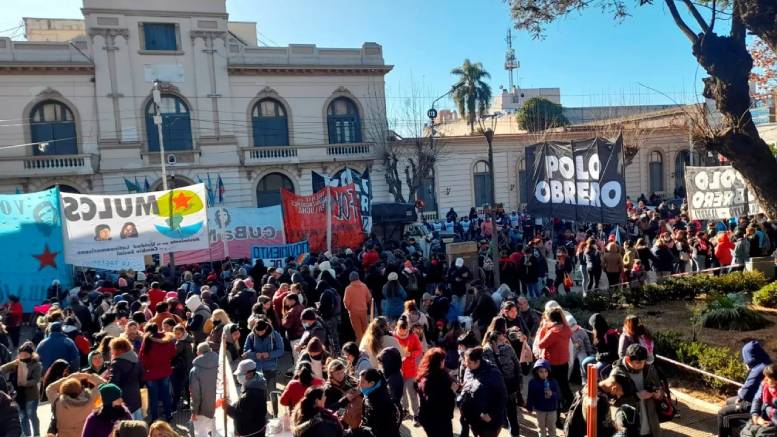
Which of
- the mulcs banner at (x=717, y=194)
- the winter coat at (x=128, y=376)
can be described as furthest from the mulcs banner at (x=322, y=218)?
the winter coat at (x=128, y=376)

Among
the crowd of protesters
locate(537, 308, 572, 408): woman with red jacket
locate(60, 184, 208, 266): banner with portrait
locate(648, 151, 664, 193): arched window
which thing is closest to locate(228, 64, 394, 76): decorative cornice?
locate(648, 151, 664, 193): arched window

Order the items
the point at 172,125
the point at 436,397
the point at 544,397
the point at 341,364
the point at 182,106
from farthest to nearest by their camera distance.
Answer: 1. the point at 182,106
2. the point at 172,125
3. the point at 544,397
4. the point at 436,397
5. the point at 341,364

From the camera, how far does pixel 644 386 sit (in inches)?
200

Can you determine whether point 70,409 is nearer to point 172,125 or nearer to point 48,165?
point 48,165

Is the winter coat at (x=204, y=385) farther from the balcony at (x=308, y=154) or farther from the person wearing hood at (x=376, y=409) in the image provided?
the balcony at (x=308, y=154)

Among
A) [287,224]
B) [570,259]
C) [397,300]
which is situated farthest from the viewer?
[287,224]

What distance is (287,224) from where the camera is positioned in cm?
1714

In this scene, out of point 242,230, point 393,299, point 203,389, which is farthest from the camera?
point 242,230

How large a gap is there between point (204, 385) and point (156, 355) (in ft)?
3.68

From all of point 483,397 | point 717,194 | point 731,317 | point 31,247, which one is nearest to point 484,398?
point 483,397

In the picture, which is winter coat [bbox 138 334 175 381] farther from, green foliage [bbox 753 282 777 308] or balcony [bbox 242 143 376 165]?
balcony [bbox 242 143 376 165]

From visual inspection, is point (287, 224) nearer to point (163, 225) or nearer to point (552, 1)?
point (163, 225)

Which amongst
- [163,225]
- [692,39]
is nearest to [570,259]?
[692,39]

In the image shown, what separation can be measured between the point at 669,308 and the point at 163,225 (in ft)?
33.8
